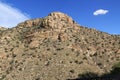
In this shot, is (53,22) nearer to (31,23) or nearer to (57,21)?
(57,21)

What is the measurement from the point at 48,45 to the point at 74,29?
17.8m

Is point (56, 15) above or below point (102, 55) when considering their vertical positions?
above

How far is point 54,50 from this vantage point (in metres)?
124

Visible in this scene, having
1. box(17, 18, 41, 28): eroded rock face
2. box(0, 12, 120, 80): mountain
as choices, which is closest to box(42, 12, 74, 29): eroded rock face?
box(0, 12, 120, 80): mountain

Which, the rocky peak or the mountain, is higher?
the rocky peak

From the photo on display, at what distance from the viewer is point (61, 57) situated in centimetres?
11900

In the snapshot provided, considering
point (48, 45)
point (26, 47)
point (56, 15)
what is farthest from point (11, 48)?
point (56, 15)

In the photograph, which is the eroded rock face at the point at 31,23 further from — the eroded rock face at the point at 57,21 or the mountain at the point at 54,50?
the eroded rock face at the point at 57,21

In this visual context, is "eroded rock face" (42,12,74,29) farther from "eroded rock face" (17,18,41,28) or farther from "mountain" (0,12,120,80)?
"eroded rock face" (17,18,41,28)

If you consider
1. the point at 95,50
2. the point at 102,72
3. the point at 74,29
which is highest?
the point at 74,29

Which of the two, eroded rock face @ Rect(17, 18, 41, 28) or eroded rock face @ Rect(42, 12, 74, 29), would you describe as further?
eroded rock face @ Rect(17, 18, 41, 28)

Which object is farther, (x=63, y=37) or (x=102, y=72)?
(x=63, y=37)

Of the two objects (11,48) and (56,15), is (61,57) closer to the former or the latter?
(11,48)

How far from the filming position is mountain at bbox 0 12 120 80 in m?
113
